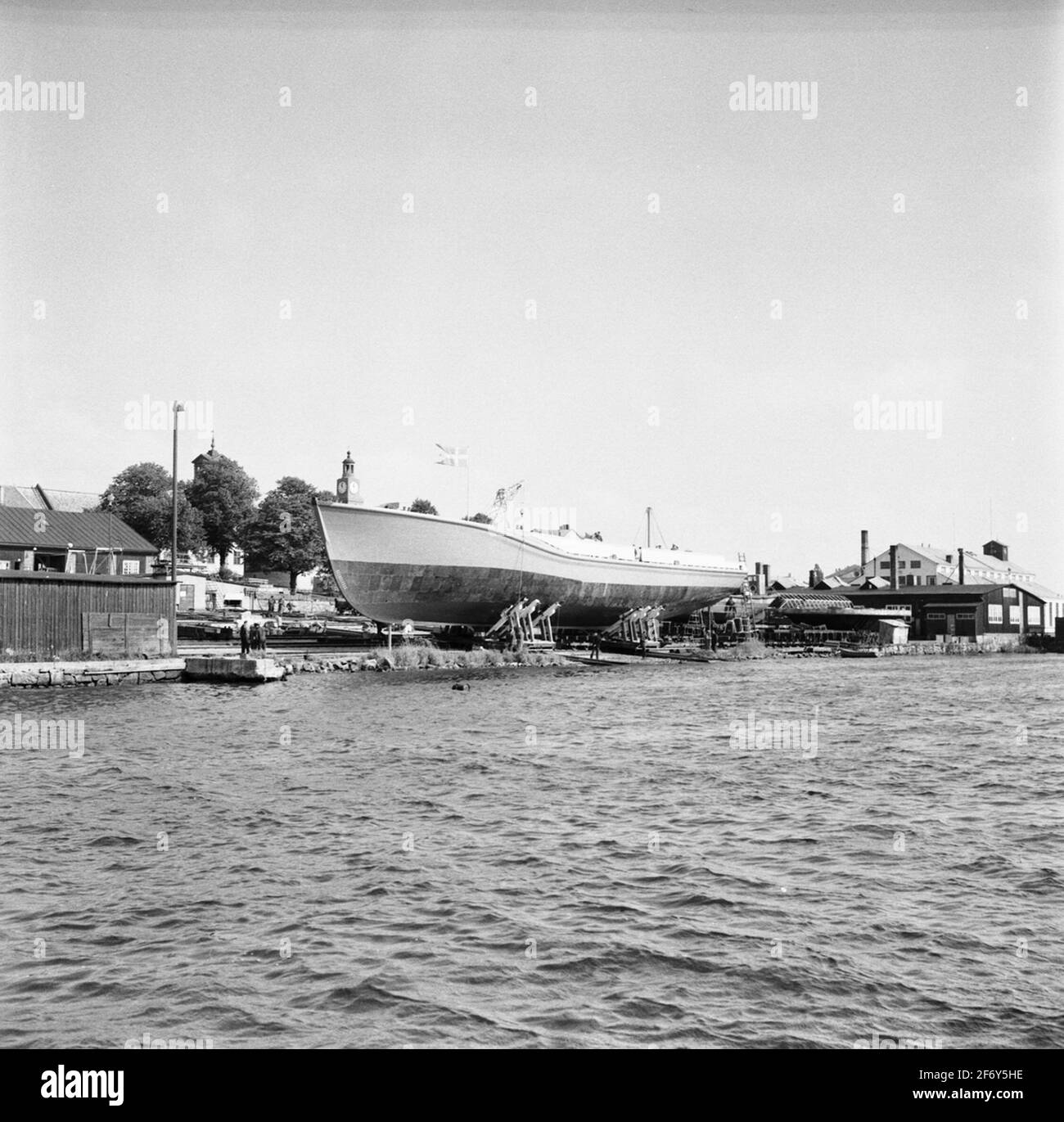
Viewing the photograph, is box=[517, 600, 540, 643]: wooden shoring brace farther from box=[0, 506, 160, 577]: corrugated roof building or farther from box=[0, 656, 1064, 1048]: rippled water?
box=[0, 656, 1064, 1048]: rippled water

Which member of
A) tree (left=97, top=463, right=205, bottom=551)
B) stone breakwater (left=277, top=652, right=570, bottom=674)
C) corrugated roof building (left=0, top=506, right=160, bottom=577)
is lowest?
stone breakwater (left=277, top=652, right=570, bottom=674)

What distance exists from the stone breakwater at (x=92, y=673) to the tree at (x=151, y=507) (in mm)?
49114

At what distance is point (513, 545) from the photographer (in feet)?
158

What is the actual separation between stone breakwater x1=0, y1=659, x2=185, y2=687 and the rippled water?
460 inches

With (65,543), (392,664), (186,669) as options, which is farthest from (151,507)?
(186,669)

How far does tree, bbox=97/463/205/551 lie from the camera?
80500mm

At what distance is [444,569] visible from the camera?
45.0 meters

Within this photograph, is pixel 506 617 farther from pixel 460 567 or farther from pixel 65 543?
pixel 65 543

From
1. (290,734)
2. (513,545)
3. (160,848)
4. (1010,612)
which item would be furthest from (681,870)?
(1010,612)

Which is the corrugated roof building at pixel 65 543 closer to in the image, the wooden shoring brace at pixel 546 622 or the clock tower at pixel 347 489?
the clock tower at pixel 347 489

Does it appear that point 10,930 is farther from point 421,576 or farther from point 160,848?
point 421,576

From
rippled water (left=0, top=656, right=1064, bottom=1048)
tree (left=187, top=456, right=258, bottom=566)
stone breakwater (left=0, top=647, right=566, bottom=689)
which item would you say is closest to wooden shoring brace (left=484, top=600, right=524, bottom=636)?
stone breakwater (left=0, top=647, right=566, bottom=689)

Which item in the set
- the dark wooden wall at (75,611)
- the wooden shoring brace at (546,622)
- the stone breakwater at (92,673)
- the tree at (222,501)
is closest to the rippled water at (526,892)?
the stone breakwater at (92,673)

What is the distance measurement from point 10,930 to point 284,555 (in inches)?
3184
